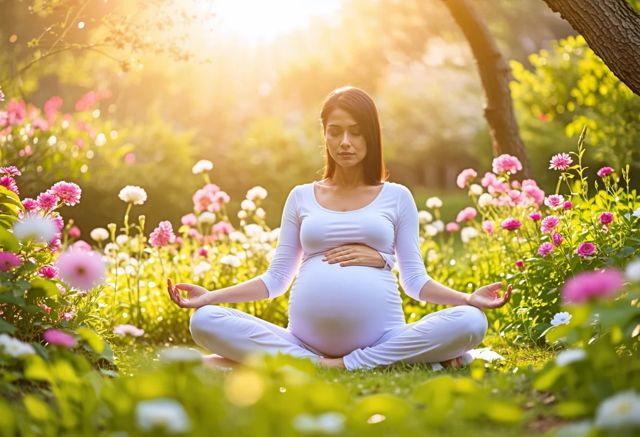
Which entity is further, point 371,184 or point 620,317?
point 371,184

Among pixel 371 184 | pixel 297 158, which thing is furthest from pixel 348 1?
pixel 371 184

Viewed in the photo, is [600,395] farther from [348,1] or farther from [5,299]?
[348,1]

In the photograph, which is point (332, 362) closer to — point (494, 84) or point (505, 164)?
point (505, 164)

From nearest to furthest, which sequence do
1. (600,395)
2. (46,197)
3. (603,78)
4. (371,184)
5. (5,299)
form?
(600,395) → (5,299) → (46,197) → (371,184) → (603,78)

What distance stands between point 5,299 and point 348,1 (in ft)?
65.6

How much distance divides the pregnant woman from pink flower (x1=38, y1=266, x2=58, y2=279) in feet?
1.77

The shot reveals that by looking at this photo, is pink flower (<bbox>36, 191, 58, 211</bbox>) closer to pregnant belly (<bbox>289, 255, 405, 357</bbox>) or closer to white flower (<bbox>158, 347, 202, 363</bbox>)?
pregnant belly (<bbox>289, 255, 405, 357</bbox>)

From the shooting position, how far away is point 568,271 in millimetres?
4410

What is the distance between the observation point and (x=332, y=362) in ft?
12.7

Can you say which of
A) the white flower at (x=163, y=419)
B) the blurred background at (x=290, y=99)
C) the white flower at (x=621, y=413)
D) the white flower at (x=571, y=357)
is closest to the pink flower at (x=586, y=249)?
the white flower at (x=571, y=357)

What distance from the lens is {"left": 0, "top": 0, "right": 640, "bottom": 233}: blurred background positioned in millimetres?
10092

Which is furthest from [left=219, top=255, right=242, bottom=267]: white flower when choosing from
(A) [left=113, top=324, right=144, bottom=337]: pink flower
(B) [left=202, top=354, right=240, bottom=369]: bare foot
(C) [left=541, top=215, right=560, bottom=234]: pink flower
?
(C) [left=541, top=215, right=560, bottom=234]: pink flower

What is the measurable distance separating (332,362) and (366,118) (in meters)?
1.17

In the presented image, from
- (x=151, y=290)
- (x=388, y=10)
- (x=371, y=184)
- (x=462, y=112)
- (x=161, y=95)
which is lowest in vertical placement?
(x=462, y=112)
